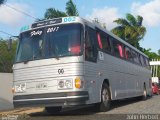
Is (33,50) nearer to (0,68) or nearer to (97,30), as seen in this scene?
(97,30)

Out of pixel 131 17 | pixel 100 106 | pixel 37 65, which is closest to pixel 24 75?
pixel 37 65

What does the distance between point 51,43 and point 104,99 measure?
322 cm

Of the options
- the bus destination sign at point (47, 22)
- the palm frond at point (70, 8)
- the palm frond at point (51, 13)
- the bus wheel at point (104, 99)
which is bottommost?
the bus wheel at point (104, 99)

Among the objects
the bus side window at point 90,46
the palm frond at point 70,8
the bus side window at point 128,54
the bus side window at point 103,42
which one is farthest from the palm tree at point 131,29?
the bus side window at point 90,46

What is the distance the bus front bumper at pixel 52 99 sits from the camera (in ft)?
41.9

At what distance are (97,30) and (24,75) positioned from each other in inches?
132

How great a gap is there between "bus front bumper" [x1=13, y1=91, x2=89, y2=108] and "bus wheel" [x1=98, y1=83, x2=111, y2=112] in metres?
1.89

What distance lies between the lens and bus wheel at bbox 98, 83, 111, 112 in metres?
14.9

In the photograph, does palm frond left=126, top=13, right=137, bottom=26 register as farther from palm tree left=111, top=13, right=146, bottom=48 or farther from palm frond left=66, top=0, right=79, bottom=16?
palm frond left=66, top=0, right=79, bottom=16

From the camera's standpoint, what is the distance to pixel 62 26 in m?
13.7

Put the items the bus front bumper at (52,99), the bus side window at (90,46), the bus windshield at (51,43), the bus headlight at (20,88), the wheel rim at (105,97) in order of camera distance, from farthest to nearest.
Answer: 1. the wheel rim at (105,97)
2. the bus headlight at (20,88)
3. the bus side window at (90,46)
4. the bus windshield at (51,43)
5. the bus front bumper at (52,99)

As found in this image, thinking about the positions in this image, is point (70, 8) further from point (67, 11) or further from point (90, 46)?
point (90, 46)

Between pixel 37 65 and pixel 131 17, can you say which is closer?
pixel 37 65

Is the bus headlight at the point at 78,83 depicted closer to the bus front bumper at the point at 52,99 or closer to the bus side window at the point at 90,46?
the bus front bumper at the point at 52,99
